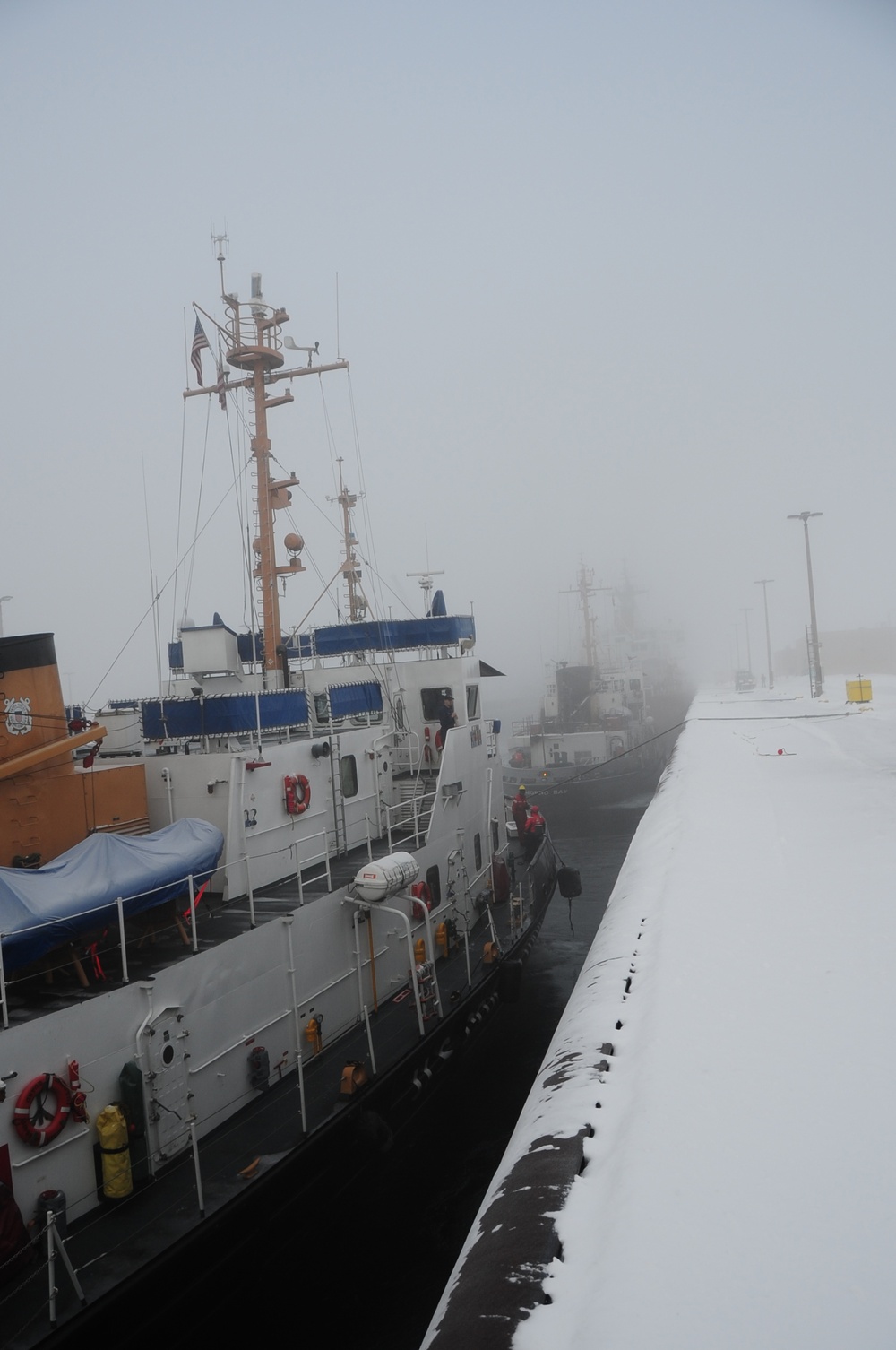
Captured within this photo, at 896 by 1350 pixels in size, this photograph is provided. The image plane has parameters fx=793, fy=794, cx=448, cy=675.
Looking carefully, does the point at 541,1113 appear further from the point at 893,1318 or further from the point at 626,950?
the point at 626,950

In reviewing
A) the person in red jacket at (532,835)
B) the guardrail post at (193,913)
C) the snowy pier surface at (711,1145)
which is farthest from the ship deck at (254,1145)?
the person in red jacket at (532,835)

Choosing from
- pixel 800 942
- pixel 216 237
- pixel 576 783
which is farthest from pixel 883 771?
pixel 576 783

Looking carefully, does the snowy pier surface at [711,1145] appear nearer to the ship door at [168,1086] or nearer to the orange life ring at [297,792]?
the ship door at [168,1086]

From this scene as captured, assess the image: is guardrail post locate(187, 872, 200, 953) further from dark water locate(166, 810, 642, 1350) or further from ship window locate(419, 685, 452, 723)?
ship window locate(419, 685, 452, 723)

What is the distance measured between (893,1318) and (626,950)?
5202 millimetres

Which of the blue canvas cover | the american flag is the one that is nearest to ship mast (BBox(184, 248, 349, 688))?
the american flag

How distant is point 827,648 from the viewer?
9894 cm

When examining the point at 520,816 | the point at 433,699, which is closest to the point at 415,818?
the point at 433,699

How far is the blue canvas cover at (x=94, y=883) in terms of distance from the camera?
23.8 feet

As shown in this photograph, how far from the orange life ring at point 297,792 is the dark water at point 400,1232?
465 centimetres

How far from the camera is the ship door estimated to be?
7828mm

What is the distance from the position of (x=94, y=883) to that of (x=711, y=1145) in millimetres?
6218

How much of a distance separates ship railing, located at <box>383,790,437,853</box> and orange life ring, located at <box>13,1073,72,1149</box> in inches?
284

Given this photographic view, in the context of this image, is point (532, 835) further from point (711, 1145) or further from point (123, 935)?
point (711, 1145)
